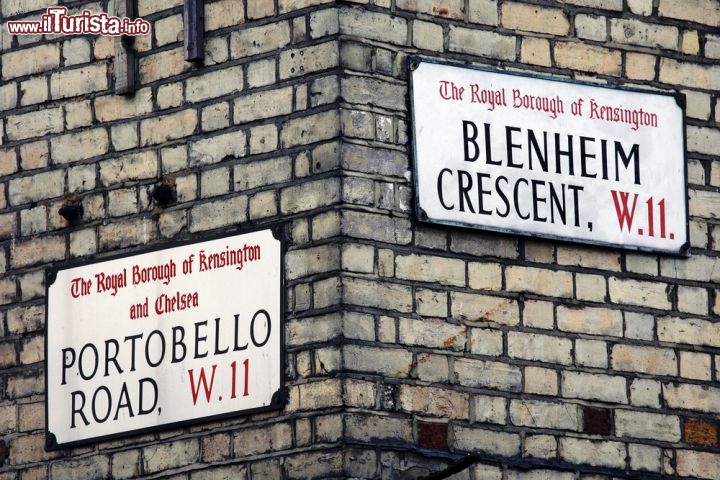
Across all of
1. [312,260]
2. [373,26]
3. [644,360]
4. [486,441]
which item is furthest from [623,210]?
[312,260]

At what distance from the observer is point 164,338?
12.6 m

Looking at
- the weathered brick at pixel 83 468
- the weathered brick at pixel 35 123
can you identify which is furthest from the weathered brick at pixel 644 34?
the weathered brick at pixel 83 468

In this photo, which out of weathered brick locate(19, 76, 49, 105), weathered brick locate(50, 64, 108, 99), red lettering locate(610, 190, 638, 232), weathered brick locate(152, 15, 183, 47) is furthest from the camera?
weathered brick locate(19, 76, 49, 105)

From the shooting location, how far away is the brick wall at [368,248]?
1208cm

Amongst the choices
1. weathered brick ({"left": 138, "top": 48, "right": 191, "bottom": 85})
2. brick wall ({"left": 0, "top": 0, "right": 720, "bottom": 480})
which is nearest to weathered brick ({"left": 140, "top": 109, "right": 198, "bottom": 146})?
brick wall ({"left": 0, "top": 0, "right": 720, "bottom": 480})

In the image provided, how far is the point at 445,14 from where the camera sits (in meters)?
12.6

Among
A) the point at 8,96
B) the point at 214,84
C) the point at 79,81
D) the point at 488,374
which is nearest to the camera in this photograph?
the point at 488,374

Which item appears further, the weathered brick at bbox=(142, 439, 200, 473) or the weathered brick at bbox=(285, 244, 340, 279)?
the weathered brick at bbox=(142, 439, 200, 473)

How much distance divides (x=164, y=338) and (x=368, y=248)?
3.89ft

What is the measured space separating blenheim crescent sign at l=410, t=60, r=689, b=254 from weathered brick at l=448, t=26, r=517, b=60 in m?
0.12

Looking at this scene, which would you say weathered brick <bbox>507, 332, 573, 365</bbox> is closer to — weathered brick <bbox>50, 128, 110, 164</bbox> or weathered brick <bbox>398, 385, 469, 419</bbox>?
weathered brick <bbox>398, 385, 469, 419</bbox>

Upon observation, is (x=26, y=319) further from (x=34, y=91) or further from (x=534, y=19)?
(x=534, y=19)

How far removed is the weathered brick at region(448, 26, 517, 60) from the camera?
498 inches

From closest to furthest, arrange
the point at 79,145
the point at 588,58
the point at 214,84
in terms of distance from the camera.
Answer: the point at 214,84 → the point at 588,58 → the point at 79,145
